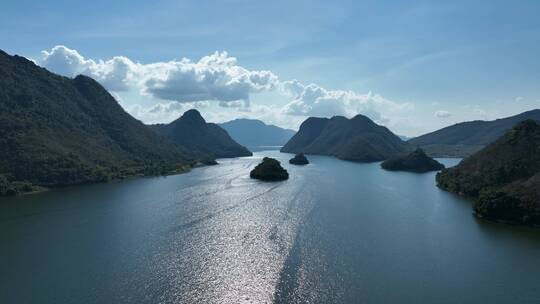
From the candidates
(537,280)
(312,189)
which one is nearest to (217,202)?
(312,189)

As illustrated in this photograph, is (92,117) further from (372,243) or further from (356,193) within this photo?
(372,243)

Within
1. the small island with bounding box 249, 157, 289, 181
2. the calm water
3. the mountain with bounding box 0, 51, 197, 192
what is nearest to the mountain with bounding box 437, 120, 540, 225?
the calm water

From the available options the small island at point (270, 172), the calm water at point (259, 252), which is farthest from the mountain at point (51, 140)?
the small island at point (270, 172)

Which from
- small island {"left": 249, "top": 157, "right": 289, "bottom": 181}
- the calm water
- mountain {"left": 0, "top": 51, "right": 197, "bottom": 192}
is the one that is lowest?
the calm water

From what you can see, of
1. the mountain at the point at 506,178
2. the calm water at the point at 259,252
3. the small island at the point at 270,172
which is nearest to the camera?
the calm water at the point at 259,252

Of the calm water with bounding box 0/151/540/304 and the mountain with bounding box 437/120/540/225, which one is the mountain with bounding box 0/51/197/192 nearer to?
the calm water with bounding box 0/151/540/304

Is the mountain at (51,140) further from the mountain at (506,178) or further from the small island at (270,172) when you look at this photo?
the mountain at (506,178)
